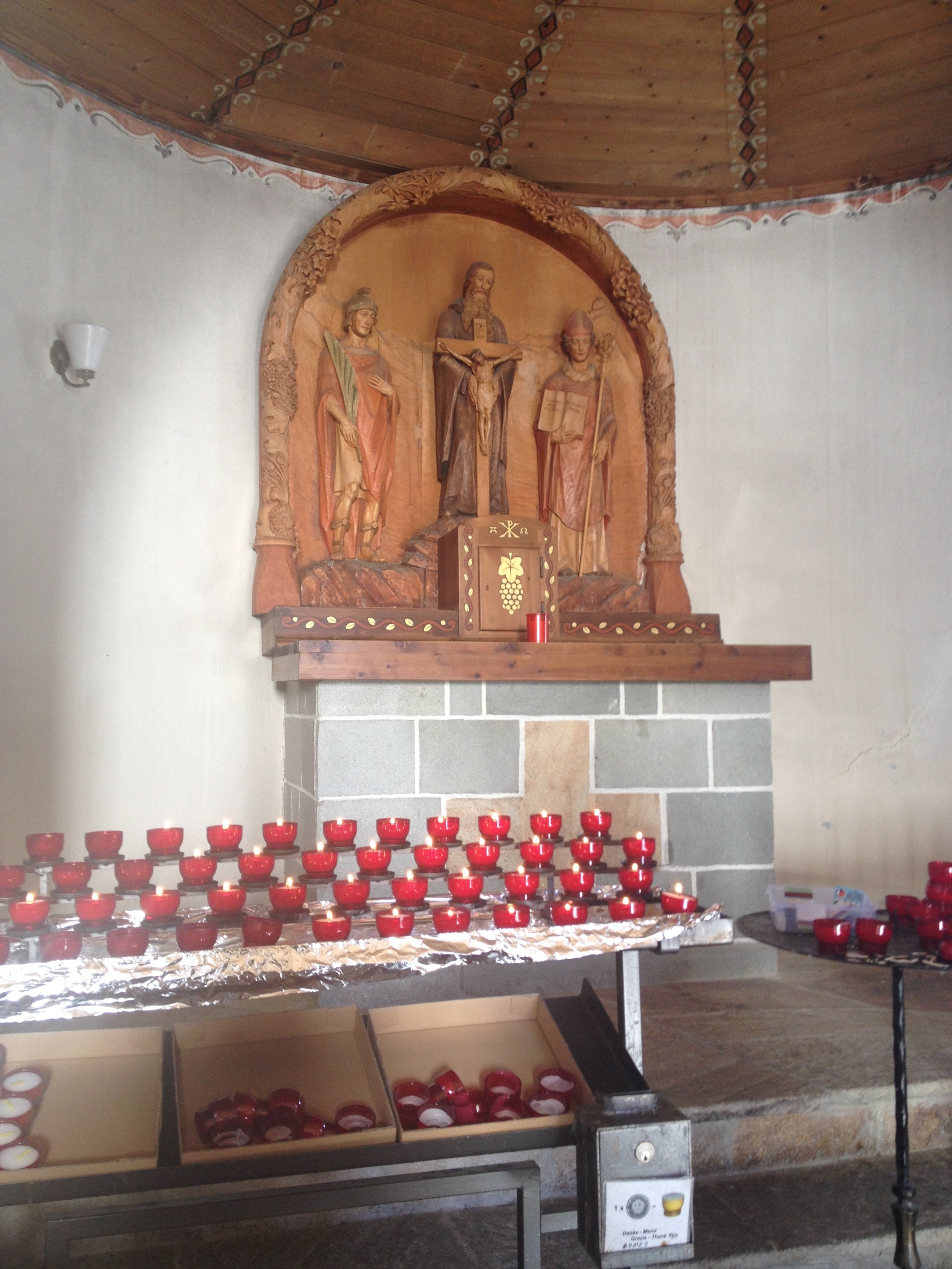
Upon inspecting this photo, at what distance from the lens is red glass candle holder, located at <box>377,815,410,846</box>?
2.26 metres

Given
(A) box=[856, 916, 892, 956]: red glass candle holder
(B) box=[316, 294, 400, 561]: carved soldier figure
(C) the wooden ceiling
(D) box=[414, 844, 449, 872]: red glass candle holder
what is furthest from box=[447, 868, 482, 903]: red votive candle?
(C) the wooden ceiling

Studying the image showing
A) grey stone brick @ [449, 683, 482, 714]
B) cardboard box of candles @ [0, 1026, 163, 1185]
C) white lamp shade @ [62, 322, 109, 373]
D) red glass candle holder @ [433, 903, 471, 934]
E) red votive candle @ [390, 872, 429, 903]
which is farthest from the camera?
white lamp shade @ [62, 322, 109, 373]

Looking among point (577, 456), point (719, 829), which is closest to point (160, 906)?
point (719, 829)

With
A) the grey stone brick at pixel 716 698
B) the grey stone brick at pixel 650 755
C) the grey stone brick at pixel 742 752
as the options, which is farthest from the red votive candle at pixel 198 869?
the grey stone brick at pixel 742 752

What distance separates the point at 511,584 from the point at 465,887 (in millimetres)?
1832

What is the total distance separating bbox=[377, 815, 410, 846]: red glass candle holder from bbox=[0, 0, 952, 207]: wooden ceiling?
9.64ft

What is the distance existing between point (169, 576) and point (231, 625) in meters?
0.30

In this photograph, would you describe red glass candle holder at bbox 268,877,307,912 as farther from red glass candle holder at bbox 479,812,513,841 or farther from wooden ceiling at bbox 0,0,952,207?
wooden ceiling at bbox 0,0,952,207

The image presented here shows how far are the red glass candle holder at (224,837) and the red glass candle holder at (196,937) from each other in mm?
328

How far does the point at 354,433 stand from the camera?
4.15 m

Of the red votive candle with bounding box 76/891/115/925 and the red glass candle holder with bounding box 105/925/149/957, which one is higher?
the red votive candle with bounding box 76/891/115/925

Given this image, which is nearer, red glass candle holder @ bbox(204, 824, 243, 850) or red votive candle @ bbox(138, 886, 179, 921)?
red votive candle @ bbox(138, 886, 179, 921)

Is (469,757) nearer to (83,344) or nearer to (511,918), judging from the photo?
(511,918)

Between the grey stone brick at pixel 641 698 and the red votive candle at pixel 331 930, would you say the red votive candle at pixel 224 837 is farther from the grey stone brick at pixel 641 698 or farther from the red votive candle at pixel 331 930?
the grey stone brick at pixel 641 698
